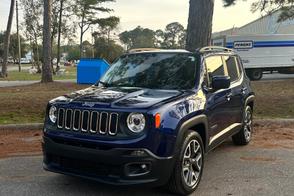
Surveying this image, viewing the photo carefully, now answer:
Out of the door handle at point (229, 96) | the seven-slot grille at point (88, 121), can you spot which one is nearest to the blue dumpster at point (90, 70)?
the door handle at point (229, 96)

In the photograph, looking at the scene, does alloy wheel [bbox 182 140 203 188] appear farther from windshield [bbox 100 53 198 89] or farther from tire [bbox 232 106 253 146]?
tire [bbox 232 106 253 146]

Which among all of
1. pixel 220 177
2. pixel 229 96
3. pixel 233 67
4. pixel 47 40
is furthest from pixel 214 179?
pixel 47 40

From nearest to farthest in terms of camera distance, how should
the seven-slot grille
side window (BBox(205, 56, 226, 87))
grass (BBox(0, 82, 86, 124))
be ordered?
the seven-slot grille, side window (BBox(205, 56, 226, 87)), grass (BBox(0, 82, 86, 124))

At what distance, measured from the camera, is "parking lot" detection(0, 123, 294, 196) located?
551 centimetres

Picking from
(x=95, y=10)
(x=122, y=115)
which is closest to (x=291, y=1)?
(x=122, y=115)

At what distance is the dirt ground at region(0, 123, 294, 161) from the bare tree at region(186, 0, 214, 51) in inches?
103

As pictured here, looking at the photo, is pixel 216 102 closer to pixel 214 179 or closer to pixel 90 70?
pixel 214 179

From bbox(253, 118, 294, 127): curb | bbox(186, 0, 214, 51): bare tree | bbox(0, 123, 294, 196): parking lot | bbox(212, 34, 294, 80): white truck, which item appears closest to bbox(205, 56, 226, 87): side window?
bbox(0, 123, 294, 196): parking lot

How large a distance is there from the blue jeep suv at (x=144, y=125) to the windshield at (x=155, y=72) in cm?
1

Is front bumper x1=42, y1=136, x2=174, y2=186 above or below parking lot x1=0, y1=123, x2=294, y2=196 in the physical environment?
above

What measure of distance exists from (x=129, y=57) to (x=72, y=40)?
135ft

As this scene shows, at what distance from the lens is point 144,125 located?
4.91 meters

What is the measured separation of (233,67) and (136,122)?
336 cm

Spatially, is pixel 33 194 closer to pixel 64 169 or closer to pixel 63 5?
pixel 64 169
